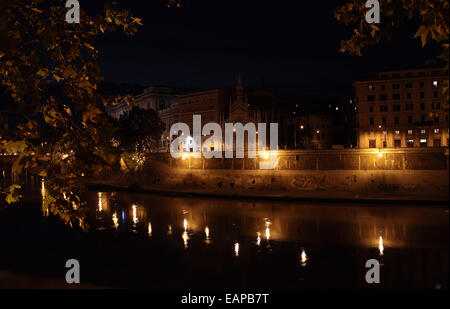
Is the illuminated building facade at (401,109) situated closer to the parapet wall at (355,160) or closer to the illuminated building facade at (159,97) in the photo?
the parapet wall at (355,160)

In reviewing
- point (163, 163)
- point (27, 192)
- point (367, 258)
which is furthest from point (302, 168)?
point (27, 192)

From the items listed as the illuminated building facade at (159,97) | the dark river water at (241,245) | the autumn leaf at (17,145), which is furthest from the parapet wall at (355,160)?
the illuminated building facade at (159,97)

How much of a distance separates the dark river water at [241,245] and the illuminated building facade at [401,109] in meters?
26.9

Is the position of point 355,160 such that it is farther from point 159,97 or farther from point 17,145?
point 159,97

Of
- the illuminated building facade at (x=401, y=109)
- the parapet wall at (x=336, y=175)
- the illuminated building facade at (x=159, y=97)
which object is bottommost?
the parapet wall at (x=336, y=175)

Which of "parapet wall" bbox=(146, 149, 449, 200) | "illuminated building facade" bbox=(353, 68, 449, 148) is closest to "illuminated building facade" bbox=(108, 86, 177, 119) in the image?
"illuminated building facade" bbox=(353, 68, 449, 148)

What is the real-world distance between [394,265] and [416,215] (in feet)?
Answer: 37.4

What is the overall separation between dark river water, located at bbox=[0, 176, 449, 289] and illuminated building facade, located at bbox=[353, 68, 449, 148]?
26949mm

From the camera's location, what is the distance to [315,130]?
67.1 meters

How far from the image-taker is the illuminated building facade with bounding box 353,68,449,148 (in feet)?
168

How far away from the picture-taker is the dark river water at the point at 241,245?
44.7ft
